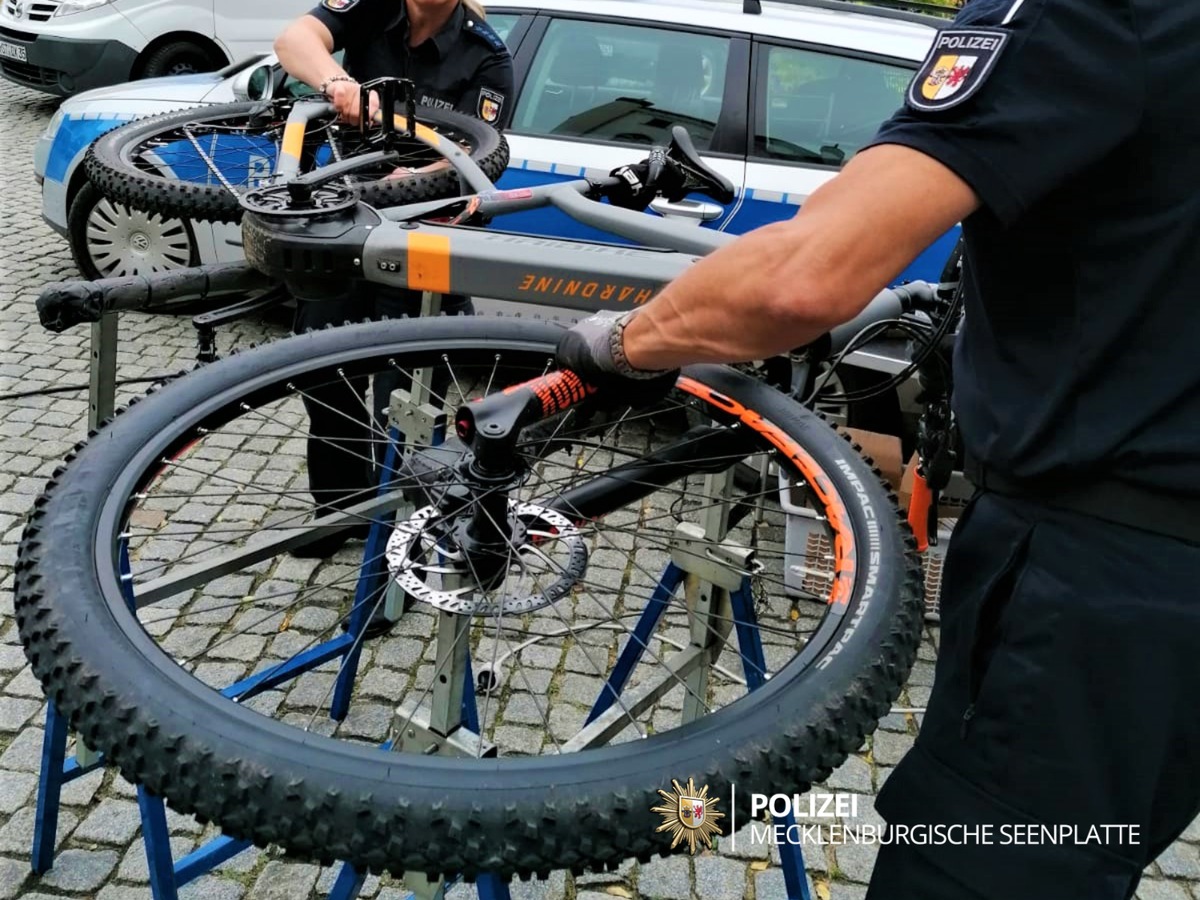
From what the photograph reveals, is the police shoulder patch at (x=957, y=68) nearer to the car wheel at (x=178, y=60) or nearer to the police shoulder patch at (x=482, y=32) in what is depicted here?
the police shoulder patch at (x=482, y=32)

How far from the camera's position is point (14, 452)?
4.39 metres

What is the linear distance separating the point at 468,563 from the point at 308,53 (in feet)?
7.32

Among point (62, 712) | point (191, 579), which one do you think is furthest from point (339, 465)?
point (62, 712)

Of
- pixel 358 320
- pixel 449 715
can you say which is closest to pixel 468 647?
pixel 449 715

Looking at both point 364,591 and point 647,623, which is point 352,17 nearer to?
point 364,591

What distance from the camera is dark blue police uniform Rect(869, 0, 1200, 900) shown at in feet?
3.96

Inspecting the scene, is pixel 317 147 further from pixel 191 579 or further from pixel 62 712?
pixel 62 712

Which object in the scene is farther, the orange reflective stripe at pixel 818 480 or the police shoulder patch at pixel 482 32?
the police shoulder patch at pixel 482 32

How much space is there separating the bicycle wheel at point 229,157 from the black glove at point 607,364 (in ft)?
4.17

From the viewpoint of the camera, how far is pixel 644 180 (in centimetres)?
289

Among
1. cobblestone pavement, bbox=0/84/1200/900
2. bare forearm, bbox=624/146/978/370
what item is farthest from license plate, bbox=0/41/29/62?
bare forearm, bbox=624/146/978/370

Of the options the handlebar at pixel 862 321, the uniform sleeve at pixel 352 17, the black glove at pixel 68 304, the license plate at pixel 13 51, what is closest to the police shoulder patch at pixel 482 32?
the uniform sleeve at pixel 352 17

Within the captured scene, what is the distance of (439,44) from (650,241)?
5.34ft

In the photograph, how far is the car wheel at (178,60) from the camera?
871 cm
